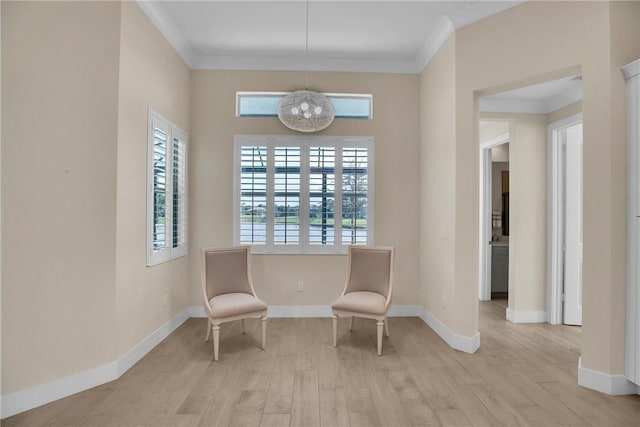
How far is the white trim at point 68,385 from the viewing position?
2303mm

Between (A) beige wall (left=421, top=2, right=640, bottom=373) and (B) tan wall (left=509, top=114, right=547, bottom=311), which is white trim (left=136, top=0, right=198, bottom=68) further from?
(B) tan wall (left=509, top=114, right=547, bottom=311)

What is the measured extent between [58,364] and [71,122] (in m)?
1.76

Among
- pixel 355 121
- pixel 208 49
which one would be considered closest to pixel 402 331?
pixel 355 121

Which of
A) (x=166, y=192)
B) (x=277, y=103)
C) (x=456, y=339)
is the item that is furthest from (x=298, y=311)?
(x=277, y=103)

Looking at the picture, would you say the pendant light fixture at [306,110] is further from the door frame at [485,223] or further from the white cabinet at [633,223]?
the door frame at [485,223]

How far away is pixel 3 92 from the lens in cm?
233

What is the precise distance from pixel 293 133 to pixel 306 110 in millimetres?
888

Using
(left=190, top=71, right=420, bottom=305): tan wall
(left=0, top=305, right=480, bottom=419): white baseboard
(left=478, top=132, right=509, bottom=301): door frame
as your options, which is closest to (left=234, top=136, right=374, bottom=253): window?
(left=190, top=71, right=420, bottom=305): tan wall

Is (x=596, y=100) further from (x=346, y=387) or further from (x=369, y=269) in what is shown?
(x=346, y=387)

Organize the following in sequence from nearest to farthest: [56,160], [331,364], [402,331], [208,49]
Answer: [56,160], [331,364], [402,331], [208,49]

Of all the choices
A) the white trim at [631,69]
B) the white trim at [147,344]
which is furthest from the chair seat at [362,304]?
the white trim at [631,69]

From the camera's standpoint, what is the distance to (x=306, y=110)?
3617 millimetres

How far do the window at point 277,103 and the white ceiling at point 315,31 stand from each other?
0.34 metres

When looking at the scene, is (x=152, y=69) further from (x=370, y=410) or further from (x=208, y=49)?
(x=370, y=410)
